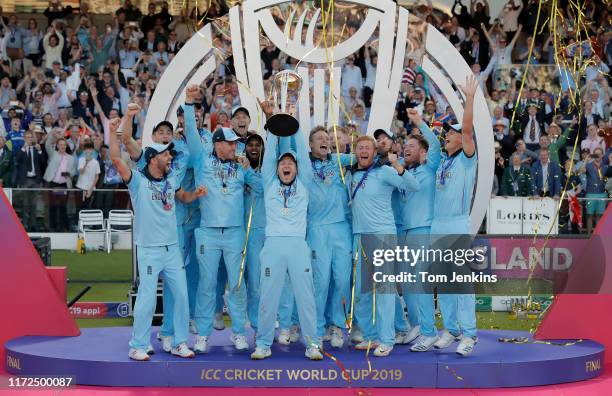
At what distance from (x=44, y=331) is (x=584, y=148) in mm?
9032

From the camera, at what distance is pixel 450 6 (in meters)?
17.2

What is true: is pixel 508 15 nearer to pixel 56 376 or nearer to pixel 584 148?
pixel 584 148

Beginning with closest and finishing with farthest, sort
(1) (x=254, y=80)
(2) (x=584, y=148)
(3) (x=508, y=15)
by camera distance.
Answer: (1) (x=254, y=80) → (2) (x=584, y=148) → (3) (x=508, y=15)

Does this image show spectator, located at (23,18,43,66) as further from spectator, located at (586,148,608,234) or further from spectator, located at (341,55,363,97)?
spectator, located at (586,148,608,234)

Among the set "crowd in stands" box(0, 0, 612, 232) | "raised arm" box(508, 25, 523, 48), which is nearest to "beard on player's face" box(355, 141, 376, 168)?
"crowd in stands" box(0, 0, 612, 232)

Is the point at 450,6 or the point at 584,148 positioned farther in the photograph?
the point at 450,6

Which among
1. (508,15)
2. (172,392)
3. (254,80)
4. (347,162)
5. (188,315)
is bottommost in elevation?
(172,392)

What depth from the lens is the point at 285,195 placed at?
8.44 metres

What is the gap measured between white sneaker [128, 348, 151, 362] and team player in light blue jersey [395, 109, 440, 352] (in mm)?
2293

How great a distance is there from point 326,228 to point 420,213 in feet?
2.82

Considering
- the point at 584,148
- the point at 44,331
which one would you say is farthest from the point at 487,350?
the point at 584,148

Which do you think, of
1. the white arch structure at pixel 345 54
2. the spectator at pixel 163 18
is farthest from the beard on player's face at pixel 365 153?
the spectator at pixel 163 18

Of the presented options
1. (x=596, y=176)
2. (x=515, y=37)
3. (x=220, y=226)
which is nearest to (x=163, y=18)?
(x=515, y=37)

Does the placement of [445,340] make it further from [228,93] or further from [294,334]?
[228,93]
